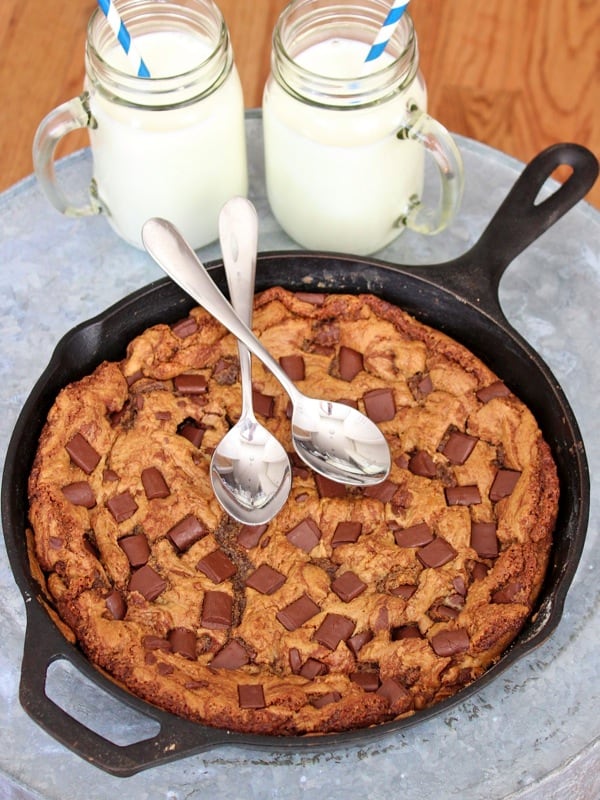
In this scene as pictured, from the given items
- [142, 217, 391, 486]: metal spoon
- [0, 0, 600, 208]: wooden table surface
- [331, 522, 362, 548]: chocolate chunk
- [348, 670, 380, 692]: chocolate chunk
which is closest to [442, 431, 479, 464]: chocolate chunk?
[142, 217, 391, 486]: metal spoon

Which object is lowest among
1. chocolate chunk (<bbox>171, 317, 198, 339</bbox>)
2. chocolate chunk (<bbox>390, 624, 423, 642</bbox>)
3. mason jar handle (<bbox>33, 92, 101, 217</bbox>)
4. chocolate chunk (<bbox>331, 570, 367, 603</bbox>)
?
chocolate chunk (<bbox>390, 624, 423, 642</bbox>)

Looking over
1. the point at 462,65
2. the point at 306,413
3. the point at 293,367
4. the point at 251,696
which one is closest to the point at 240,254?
the point at 293,367

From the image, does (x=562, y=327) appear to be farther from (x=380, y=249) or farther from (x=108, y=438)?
(x=108, y=438)

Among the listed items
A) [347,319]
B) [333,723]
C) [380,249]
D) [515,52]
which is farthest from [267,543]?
[515,52]

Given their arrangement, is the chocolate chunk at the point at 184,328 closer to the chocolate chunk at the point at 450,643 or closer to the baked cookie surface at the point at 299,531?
the baked cookie surface at the point at 299,531

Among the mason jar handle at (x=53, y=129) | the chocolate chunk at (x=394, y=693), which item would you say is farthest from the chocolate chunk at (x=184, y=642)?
the mason jar handle at (x=53, y=129)

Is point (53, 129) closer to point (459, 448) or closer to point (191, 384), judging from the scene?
point (191, 384)

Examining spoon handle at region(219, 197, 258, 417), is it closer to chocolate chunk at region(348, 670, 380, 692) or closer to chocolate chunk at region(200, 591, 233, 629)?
Answer: chocolate chunk at region(200, 591, 233, 629)
